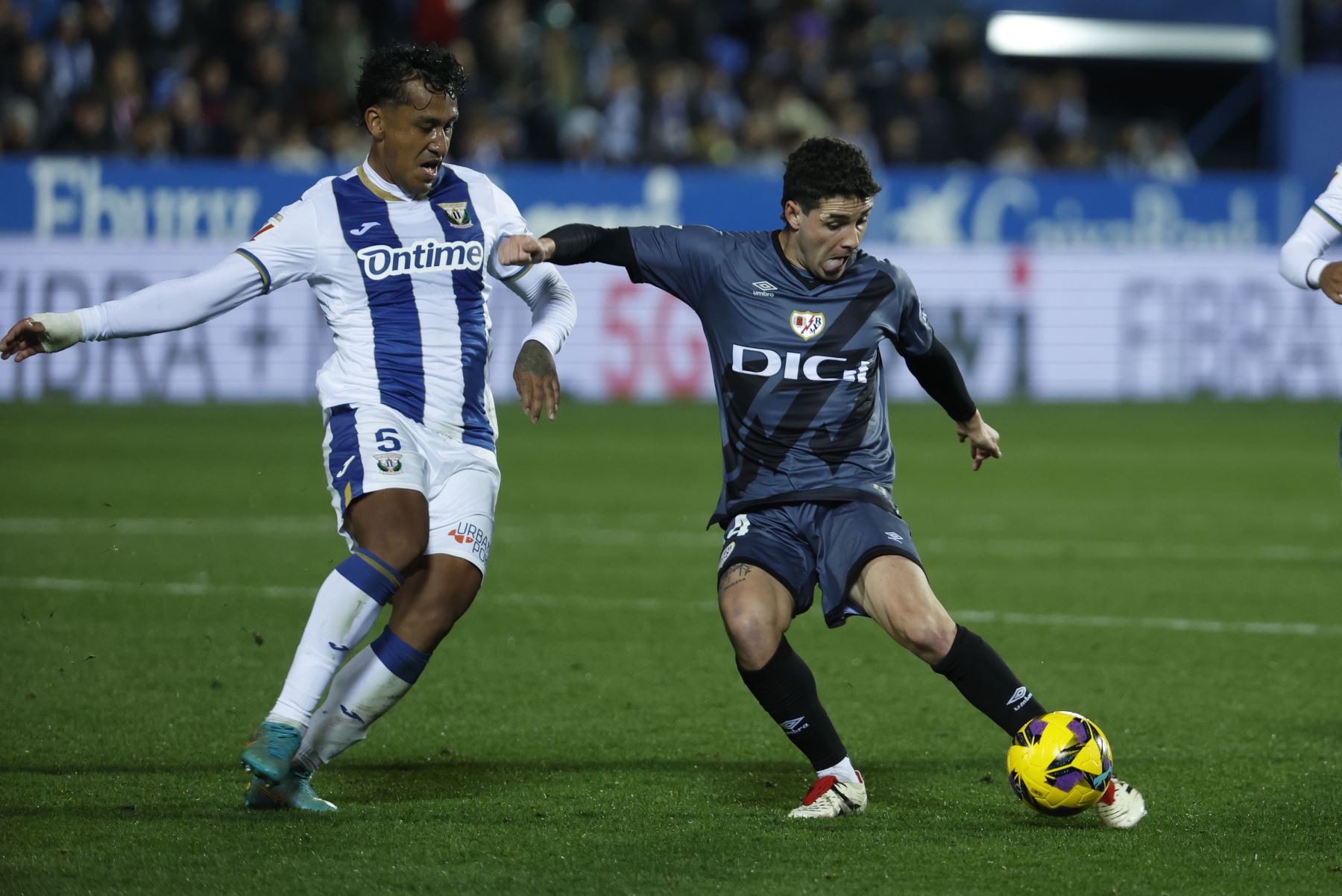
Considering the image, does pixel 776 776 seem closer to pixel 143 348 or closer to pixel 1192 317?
pixel 143 348

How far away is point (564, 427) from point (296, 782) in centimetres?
1225

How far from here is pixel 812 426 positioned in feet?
17.0

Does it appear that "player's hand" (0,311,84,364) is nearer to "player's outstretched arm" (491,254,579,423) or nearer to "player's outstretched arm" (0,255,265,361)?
"player's outstretched arm" (0,255,265,361)

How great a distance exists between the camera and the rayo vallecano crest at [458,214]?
5.20 meters

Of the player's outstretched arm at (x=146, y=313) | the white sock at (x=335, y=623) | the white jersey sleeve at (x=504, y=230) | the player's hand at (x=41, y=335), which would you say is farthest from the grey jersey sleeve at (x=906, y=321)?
the player's hand at (x=41, y=335)

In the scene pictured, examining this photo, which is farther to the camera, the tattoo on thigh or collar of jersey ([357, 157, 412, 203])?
collar of jersey ([357, 157, 412, 203])

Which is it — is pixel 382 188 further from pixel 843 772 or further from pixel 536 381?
pixel 843 772

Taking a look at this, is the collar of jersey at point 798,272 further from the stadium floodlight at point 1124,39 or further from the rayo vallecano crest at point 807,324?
the stadium floodlight at point 1124,39

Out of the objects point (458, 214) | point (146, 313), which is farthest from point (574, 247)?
point (146, 313)

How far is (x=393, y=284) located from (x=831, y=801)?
1909mm

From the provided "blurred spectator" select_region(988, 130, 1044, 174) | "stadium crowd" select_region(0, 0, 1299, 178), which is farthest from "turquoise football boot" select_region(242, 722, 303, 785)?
"blurred spectator" select_region(988, 130, 1044, 174)

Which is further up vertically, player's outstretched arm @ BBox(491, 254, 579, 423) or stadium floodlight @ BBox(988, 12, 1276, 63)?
stadium floodlight @ BBox(988, 12, 1276, 63)

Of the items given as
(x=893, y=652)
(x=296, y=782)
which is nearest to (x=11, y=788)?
(x=296, y=782)

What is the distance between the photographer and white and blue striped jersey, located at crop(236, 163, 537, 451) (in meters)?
5.09
